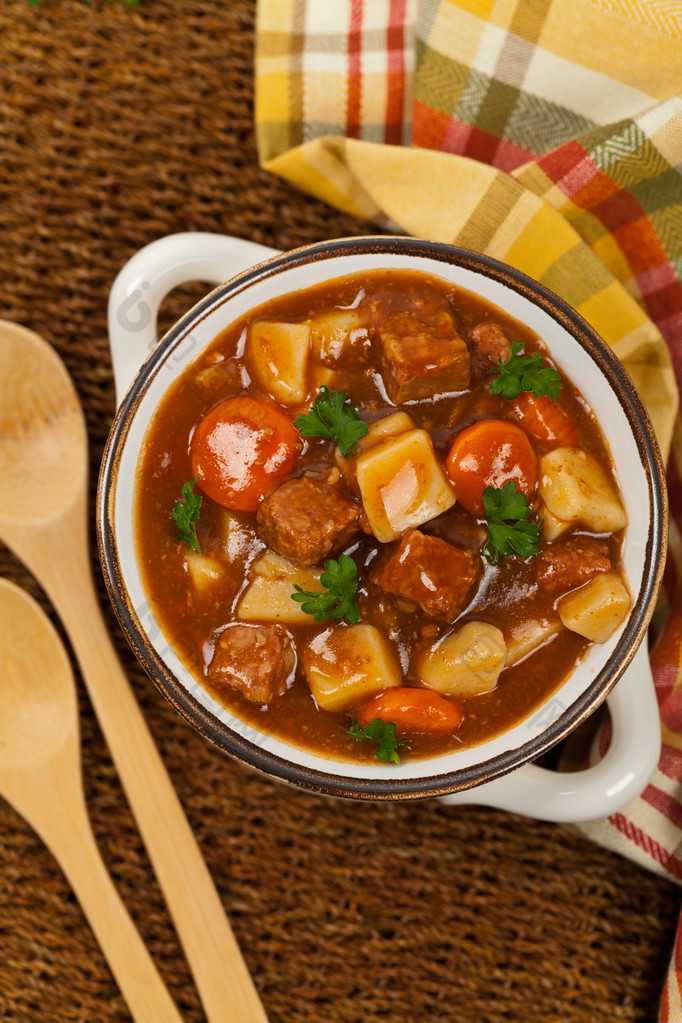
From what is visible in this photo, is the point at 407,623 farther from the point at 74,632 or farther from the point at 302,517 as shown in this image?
the point at 74,632

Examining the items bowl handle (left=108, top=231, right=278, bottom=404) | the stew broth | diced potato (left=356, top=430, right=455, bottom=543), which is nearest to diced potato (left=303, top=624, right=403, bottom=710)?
the stew broth

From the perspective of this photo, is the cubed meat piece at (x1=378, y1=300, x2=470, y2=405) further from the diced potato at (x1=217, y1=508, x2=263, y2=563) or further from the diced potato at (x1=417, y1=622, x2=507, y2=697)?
the diced potato at (x1=417, y1=622, x2=507, y2=697)

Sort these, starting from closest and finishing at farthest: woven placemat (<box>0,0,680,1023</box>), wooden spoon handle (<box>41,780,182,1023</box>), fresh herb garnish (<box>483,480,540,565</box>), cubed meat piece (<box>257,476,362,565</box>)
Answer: cubed meat piece (<box>257,476,362,565</box>) < fresh herb garnish (<box>483,480,540,565</box>) < wooden spoon handle (<box>41,780,182,1023</box>) < woven placemat (<box>0,0,680,1023</box>)

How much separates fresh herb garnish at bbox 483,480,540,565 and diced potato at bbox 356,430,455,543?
6.1 inches

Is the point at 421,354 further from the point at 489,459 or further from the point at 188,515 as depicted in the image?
the point at 188,515

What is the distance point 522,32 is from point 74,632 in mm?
2619

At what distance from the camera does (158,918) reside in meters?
3.12

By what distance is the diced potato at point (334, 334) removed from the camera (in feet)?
8.23

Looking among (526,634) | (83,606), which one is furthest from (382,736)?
(83,606)

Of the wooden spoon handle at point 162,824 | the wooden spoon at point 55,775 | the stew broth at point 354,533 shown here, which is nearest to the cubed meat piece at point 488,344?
the stew broth at point 354,533

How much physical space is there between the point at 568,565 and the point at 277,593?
87 cm

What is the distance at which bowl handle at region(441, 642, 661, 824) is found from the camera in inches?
103

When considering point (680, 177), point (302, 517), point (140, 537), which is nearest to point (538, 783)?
point (302, 517)

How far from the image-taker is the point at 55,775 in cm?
306
